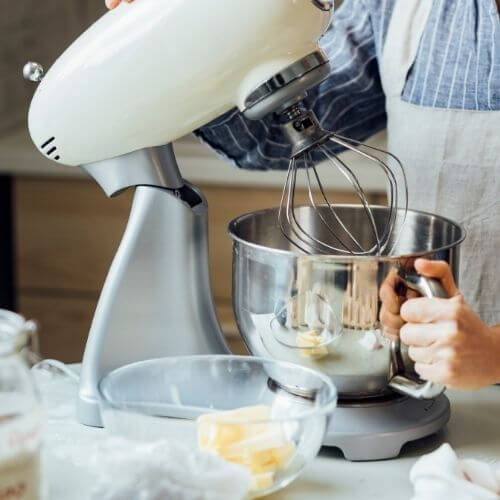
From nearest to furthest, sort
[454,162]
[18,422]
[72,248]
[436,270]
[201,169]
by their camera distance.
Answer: [18,422]
[436,270]
[454,162]
[201,169]
[72,248]

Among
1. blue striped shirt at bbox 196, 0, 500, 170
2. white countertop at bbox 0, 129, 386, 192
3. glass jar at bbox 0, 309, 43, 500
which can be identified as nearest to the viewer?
glass jar at bbox 0, 309, 43, 500

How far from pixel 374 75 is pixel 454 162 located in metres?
0.16

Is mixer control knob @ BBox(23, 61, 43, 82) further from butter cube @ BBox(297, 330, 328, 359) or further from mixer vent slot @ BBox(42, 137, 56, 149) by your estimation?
butter cube @ BBox(297, 330, 328, 359)

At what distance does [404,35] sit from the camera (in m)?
1.15

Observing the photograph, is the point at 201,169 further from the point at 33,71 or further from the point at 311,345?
the point at 311,345

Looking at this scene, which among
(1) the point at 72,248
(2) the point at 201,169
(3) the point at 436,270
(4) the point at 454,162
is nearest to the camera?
(3) the point at 436,270

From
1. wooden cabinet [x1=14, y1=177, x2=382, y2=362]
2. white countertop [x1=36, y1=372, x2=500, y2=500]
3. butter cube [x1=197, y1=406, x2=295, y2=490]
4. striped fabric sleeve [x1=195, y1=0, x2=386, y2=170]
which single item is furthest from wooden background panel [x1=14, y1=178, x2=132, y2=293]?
butter cube [x1=197, y1=406, x2=295, y2=490]

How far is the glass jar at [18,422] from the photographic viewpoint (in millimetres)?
602

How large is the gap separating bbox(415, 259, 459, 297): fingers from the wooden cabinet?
110 cm

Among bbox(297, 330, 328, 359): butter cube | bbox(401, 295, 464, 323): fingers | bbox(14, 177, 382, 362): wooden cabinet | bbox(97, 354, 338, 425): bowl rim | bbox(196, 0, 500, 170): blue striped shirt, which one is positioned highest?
bbox(196, 0, 500, 170): blue striped shirt

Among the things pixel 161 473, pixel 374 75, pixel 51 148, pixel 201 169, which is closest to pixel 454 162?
pixel 374 75

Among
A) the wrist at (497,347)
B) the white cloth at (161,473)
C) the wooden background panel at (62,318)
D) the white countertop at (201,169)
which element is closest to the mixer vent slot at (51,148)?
the white cloth at (161,473)

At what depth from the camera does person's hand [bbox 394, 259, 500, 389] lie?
2.49ft

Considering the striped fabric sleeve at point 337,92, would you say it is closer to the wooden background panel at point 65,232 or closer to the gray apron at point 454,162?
the gray apron at point 454,162
